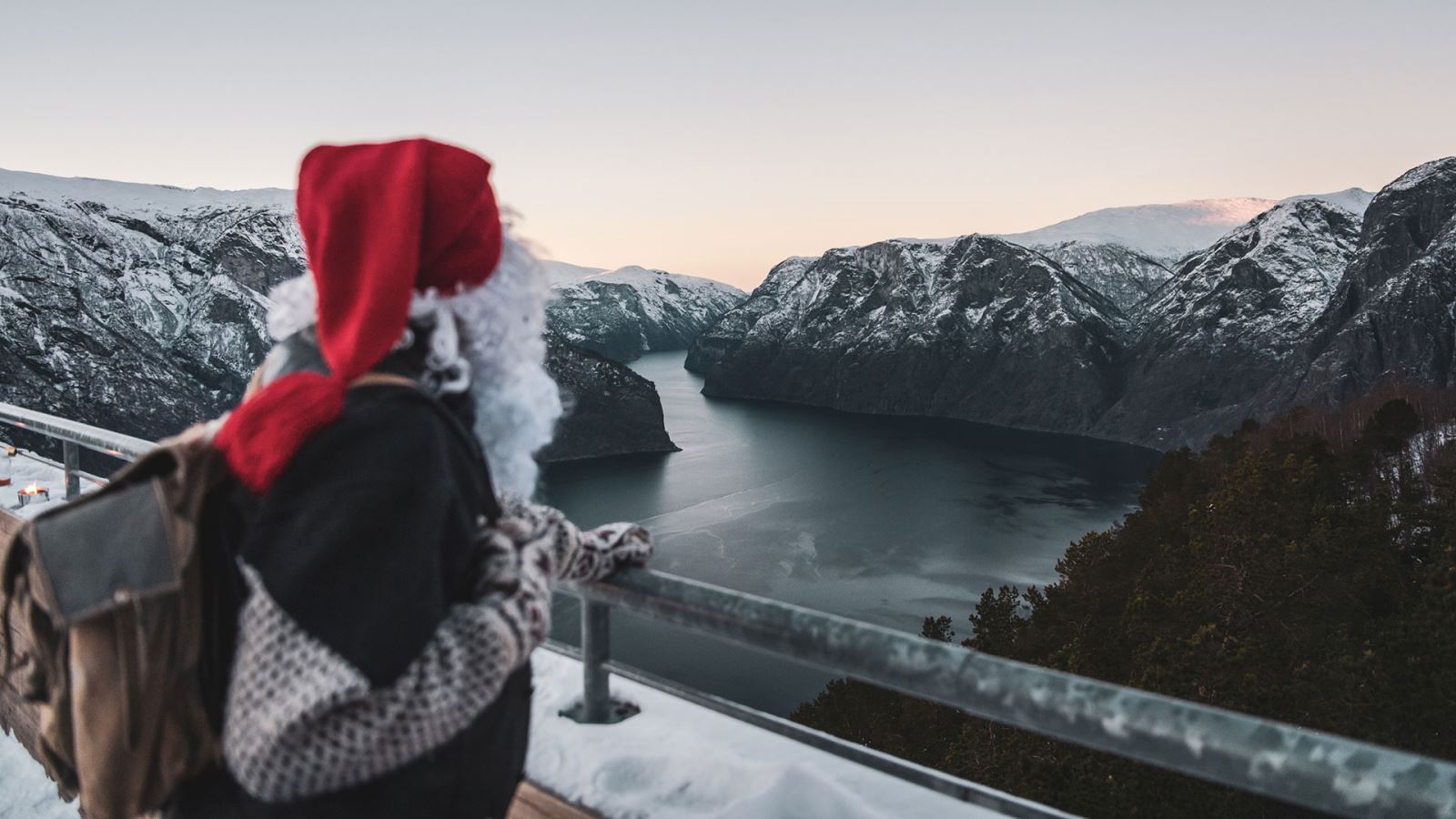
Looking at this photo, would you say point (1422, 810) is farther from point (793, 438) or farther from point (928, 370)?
point (928, 370)

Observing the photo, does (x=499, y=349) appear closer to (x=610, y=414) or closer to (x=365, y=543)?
(x=365, y=543)

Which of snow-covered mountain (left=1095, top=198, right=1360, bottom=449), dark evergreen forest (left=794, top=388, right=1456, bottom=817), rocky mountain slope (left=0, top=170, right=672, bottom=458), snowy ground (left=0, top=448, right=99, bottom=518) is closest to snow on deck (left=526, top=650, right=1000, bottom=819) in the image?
snowy ground (left=0, top=448, right=99, bottom=518)

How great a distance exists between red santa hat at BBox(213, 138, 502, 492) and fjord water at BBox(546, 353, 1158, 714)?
25.5 meters

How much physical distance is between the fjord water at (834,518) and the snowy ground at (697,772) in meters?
24.0

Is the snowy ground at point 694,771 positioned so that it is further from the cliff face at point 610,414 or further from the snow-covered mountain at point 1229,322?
the snow-covered mountain at point 1229,322

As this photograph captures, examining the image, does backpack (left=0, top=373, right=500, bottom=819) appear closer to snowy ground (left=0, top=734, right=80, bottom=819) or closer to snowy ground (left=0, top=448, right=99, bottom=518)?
snowy ground (left=0, top=734, right=80, bottom=819)

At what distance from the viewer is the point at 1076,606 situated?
1292 inches

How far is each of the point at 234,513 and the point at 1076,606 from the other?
1374 inches

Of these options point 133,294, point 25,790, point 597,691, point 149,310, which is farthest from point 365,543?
point 133,294

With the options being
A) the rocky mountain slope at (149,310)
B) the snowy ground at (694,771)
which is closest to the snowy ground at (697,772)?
the snowy ground at (694,771)

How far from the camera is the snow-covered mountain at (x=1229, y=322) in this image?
143 meters

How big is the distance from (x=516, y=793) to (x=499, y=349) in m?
1.20

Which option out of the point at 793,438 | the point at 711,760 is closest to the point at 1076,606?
the point at 711,760

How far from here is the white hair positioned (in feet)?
4.92
